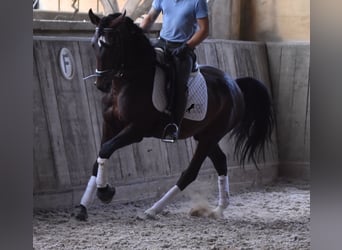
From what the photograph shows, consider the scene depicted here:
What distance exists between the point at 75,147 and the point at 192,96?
1.02 m

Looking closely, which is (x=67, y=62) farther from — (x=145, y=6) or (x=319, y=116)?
(x=319, y=116)

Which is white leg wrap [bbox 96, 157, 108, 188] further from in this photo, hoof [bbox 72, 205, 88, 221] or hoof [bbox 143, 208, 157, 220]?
hoof [bbox 143, 208, 157, 220]

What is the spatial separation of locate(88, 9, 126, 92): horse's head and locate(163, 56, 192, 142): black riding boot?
1.60 ft

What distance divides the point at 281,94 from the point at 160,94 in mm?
3040

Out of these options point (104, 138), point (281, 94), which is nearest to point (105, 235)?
point (104, 138)

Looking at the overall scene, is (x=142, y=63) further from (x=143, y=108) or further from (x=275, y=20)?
(x=275, y=20)

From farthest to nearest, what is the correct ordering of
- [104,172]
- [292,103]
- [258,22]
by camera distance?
[258,22] → [292,103] → [104,172]

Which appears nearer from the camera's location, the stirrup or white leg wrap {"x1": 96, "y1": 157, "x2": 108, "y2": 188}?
white leg wrap {"x1": 96, "y1": 157, "x2": 108, "y2": 188}

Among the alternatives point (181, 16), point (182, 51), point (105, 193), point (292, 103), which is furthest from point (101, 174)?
point (292, 103)

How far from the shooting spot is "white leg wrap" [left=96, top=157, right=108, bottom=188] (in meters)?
5.22

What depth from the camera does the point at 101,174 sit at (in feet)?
17.2

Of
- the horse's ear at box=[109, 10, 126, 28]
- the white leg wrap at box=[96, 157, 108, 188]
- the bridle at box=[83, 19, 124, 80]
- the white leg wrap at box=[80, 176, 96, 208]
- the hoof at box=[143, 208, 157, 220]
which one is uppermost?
the horse's ear at box=[109, 10, 126, 28]

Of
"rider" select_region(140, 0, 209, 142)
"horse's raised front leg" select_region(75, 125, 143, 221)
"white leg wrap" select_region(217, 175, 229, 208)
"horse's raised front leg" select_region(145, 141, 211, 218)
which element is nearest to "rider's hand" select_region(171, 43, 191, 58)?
"rider" select_region(140, 0, 209, 142)

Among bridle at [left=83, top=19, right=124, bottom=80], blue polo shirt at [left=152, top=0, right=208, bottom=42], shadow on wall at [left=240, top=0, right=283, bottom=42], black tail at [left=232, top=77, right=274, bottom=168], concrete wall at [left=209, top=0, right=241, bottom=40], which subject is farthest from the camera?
shadow on wall at [left=240, top=0, right=283, bottom=42]
